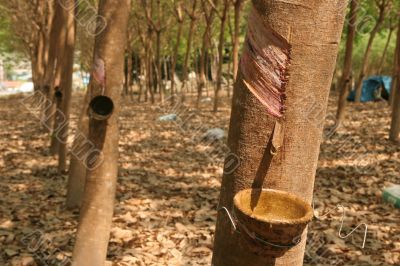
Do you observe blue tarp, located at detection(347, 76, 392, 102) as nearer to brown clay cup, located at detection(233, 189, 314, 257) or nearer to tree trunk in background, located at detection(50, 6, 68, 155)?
tree trunk in background, located at detection(50, 6, 68, 155)

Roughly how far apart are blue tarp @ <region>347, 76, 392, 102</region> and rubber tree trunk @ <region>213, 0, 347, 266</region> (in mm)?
19191

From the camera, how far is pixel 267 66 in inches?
53.4

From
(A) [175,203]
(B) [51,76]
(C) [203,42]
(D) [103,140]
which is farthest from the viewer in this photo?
(C) [203,42]

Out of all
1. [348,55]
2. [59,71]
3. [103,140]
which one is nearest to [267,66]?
[103,140]

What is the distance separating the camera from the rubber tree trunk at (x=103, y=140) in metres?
3.12

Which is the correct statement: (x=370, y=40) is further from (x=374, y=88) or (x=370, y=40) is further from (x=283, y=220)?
(x=283, y=220)

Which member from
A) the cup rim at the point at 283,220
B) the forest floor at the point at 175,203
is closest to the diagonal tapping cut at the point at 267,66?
the cup rim at the point at 283,220

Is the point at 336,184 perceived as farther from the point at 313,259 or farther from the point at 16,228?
the point at 16,228

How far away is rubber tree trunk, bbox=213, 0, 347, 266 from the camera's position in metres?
1.31

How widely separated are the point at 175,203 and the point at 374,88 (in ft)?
53.7

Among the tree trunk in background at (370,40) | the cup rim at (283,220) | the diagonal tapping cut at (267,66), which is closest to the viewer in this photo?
the cup rim at (283,220)

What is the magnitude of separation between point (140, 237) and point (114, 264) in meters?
0.68

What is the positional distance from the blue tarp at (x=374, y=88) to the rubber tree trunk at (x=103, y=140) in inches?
710

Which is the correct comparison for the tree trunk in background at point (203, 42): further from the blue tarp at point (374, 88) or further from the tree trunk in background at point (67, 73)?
the tree trunk in background at point (67, 73)
